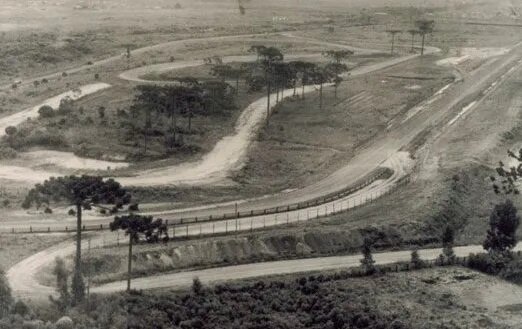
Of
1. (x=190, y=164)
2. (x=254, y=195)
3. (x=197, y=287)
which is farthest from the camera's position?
(x=190, y=164)

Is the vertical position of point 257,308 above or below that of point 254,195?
below

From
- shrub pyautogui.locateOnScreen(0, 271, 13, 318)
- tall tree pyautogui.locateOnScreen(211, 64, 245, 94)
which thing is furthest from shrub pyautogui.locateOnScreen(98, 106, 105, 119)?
shrub pyautogui.locateOnScreen(0, 271, 13, 318)

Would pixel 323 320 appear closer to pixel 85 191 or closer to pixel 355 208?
pixel 85 191

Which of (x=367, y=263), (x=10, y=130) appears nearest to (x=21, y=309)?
(x=367, y=263)

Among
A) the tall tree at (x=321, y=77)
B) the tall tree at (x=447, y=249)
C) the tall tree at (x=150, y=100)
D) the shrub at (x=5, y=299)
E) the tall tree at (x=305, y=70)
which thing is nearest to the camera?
the shrub at (x=5, y=299)

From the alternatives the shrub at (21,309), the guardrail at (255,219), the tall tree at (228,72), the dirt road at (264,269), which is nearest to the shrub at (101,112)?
the tall tree at (228,72)

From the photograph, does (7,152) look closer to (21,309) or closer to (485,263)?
(21,309)

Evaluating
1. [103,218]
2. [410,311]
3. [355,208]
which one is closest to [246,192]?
[355,208]

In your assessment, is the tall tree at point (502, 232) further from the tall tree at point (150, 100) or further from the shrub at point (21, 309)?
the tall tree at point (150, 100)

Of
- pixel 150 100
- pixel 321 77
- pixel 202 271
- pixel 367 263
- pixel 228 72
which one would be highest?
pixel 321 77
